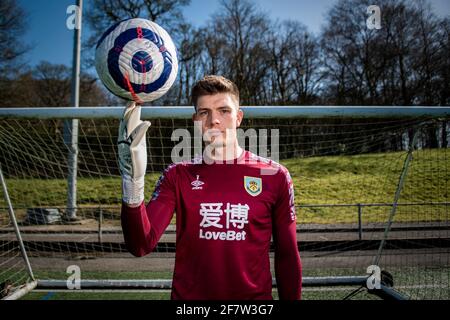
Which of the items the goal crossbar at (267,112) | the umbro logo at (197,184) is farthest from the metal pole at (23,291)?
the umbro logo at (197,184)

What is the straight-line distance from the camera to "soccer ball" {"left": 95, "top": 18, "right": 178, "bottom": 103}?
1758 millimetres

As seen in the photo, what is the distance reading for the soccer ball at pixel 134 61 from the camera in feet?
5.77

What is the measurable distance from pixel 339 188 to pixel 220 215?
10833mm

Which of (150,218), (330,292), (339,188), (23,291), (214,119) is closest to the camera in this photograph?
(150,218)

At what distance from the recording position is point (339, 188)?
11.7 meters

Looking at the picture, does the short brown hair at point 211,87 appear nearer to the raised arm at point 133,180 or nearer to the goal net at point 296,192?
the raised arm at point 133,180

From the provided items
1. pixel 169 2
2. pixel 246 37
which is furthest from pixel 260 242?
pixel 246 37

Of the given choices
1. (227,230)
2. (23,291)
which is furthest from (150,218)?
(23,291)

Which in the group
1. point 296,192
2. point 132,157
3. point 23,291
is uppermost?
point 132,157

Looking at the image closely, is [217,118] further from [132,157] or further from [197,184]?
[132,157]

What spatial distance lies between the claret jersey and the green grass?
5686 millimetres

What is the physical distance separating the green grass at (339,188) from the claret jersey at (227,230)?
5.69m

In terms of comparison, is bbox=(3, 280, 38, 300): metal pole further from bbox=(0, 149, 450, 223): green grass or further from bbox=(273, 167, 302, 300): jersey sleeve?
bbox=(273, 167, 302, 300): jersey sleeve

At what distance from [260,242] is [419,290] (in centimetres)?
378
